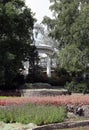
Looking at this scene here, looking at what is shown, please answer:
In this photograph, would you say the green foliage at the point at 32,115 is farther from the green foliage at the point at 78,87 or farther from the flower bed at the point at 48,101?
the green foliage at the point at 78,87

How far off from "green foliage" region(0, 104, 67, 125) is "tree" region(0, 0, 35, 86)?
1697 cm

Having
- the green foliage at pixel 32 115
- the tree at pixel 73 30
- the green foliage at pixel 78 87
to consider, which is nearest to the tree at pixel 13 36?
the tree at pixel 73 30

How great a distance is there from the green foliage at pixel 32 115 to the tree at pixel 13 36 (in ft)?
55.7

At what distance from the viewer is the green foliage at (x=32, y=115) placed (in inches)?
602

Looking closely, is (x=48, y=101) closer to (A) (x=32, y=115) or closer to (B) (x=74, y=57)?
(A) (x=32, y=115)

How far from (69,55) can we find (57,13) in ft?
18.2

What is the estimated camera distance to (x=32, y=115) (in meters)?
15.4

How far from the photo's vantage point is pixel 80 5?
38.8 metres

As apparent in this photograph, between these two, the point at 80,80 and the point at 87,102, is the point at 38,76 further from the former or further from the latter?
the point at 87,102

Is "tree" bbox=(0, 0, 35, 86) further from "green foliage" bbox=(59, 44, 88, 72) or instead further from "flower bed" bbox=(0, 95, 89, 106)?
"flower bed" bbox=(0, 95, 89, 106)

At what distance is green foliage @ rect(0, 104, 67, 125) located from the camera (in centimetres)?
1528

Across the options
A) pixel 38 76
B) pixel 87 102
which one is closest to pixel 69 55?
pixel 38 76

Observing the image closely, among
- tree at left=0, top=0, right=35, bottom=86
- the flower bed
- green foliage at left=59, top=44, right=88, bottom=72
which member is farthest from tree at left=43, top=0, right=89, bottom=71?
the flower bed

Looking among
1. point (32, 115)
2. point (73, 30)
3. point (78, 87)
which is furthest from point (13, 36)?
point (32, 115)
